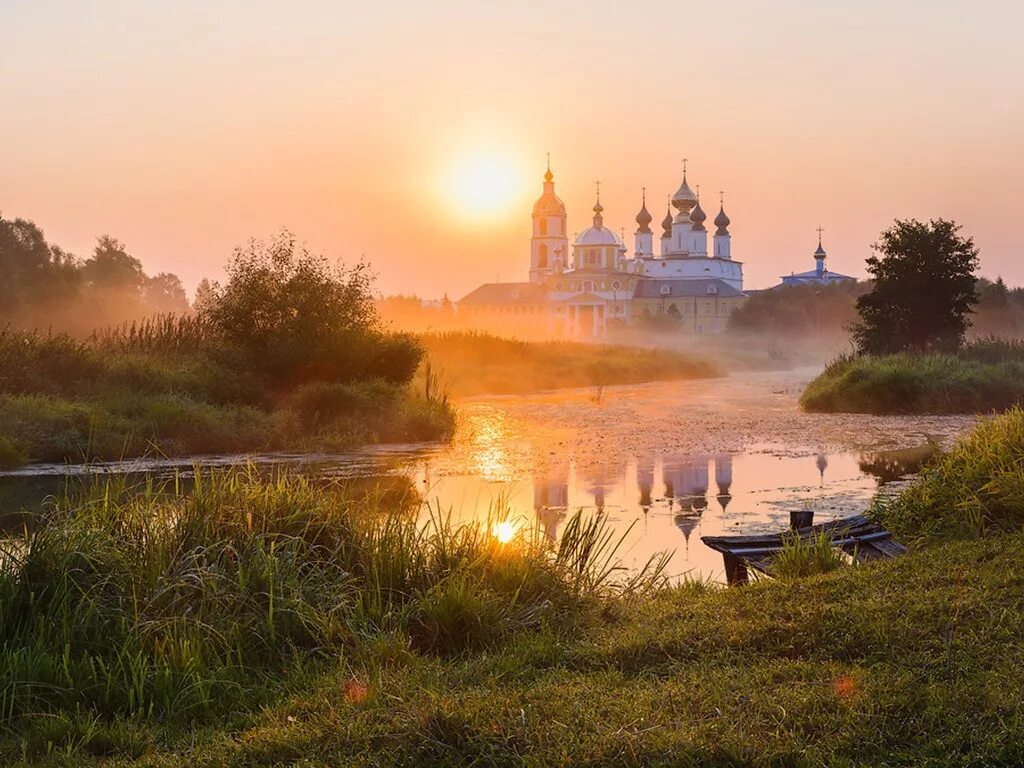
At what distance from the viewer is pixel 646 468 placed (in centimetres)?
→ 1870

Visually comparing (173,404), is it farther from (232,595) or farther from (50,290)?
(50,290)

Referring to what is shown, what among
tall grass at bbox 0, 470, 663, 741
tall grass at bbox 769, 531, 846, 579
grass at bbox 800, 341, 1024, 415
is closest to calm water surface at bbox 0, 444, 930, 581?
tall grass at bbox 769, 531, 846, 579

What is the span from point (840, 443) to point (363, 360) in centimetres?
954

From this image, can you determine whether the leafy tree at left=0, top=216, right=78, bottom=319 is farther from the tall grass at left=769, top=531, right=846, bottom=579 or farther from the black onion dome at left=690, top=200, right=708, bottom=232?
the black onion dome at left=690, top=200, right=708, bottom=232

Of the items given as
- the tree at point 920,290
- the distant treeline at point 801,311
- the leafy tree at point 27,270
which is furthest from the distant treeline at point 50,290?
the distant treeline at point 801,311

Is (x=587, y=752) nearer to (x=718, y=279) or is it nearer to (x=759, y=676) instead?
(x=759, y=676)

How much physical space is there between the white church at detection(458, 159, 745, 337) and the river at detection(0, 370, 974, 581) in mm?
73149

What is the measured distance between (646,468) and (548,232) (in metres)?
109

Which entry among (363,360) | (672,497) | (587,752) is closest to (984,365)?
(363,360)

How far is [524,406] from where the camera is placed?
32875 millimetres

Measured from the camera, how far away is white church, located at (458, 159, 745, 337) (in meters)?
108

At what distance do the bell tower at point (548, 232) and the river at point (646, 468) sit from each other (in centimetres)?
9490

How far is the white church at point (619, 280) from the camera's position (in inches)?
4252

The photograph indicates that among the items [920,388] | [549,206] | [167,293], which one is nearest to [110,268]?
[167,293]
